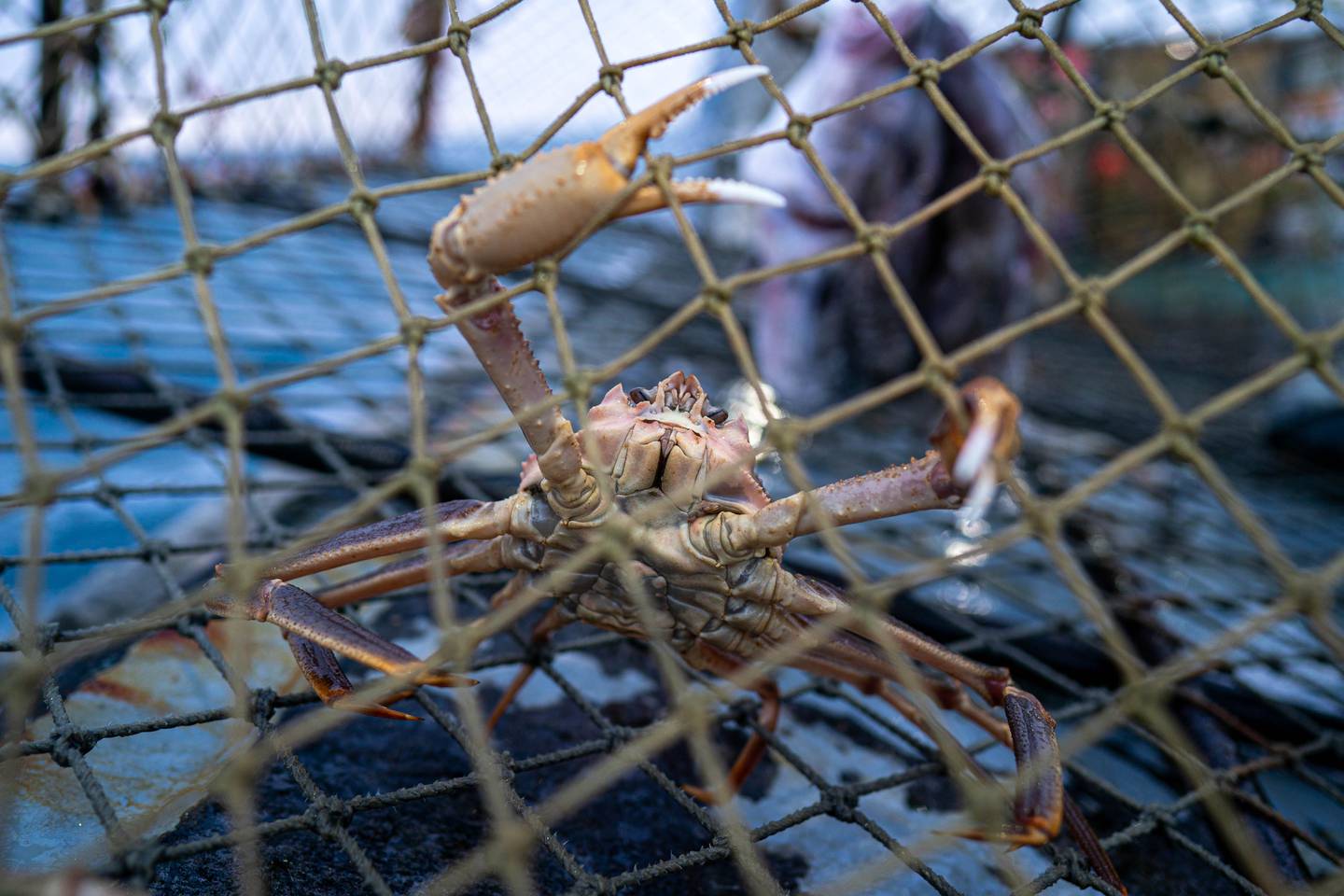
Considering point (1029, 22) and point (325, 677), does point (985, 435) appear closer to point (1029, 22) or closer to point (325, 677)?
point (1029, 22)

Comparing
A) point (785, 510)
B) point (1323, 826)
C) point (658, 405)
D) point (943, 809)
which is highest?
point (658, 405)

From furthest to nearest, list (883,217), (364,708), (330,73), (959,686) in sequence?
(883,217)
(959,686)
(330,73)
(364,708)

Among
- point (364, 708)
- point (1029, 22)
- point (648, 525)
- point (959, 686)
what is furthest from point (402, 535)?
point (1029, 22)

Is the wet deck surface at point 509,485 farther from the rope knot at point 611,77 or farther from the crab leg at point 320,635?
the rope knot at point 611,77

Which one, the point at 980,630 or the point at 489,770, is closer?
the point at 489,770

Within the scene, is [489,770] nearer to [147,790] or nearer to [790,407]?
[147,790]

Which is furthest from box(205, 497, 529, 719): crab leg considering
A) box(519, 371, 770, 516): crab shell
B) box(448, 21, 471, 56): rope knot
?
box(448, 21, 471, 56): rope knot

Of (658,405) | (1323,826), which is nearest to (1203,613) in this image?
(1323,826)

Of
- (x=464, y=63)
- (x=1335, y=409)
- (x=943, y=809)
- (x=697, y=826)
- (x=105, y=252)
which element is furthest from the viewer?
(x=1335, y=409)
